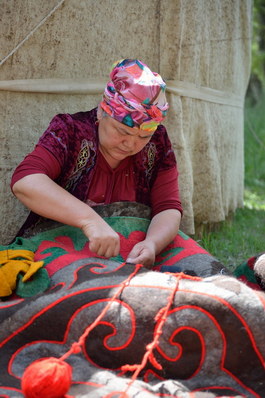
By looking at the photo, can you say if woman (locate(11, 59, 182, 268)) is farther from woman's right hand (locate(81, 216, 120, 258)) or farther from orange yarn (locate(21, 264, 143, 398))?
orange yarn (locate(21, 264, 143, 398))

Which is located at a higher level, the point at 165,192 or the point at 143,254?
the point at 165,192

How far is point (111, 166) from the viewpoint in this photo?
8.13 feet

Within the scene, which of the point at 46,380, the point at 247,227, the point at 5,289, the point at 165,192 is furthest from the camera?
the point at 247,227

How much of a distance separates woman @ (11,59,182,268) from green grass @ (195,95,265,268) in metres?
0.81

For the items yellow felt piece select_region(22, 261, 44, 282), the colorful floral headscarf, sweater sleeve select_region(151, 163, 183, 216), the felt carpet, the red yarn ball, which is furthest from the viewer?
sweater sleeve select_region(151, 163, 183, 216)

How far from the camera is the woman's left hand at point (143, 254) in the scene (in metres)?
2.20

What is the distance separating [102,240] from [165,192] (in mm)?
583

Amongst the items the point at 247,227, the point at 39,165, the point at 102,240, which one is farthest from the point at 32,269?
the point at 247,227

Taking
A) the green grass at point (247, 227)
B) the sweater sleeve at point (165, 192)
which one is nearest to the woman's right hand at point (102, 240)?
the sweater sleeve at point (165, 192)

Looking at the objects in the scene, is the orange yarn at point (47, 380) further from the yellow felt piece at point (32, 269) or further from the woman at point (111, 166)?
the woman at point (111, 166)

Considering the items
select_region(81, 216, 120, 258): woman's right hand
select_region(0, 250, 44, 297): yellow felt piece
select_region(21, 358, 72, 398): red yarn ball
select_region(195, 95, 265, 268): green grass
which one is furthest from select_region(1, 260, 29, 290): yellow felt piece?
select_region(195, 95, 265, 268): green grass

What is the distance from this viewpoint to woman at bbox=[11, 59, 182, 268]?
85.4 inches

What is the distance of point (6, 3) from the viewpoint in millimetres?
2631

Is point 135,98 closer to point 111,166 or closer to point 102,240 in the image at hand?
point 111,166
